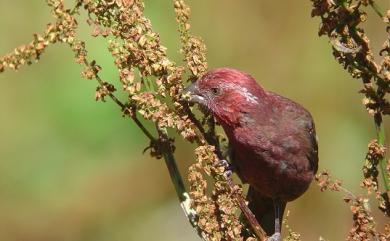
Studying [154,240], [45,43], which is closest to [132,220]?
[154,240]

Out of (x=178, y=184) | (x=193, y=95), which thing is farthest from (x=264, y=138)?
(x=178, y=184)

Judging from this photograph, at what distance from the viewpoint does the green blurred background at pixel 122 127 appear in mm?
6652

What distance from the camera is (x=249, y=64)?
6852mm

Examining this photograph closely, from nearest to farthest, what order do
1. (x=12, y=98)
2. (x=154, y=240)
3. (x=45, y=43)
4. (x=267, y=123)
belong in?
(x=45, y=43)
(x=267, y=123)
(x=154, y=240)
(x=12, y=98)

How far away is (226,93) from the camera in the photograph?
4.54 meters

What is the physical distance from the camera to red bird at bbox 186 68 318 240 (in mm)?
4551

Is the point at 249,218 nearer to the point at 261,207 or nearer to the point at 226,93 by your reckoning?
the point at 226,93

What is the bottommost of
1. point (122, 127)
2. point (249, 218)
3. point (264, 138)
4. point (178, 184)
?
point (249, 218)

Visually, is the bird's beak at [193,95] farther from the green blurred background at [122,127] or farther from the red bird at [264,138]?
the green blurred background at [122,127]

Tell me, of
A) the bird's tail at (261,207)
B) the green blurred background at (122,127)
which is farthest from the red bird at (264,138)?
the green blurred background at (122,127)

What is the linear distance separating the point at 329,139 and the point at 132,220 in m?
1.36

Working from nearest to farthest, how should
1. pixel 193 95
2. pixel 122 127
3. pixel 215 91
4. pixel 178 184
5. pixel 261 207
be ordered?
pixel 178 184 → pixel 193 95 → pixel 215 91 → pixel 261 207 → pixel 122 127

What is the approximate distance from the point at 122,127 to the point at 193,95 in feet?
8.94

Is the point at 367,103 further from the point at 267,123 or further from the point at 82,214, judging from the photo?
the point at 82,214
